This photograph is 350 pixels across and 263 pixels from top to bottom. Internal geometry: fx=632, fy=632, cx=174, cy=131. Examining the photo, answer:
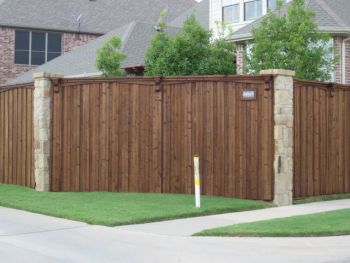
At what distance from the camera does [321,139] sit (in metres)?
15.4

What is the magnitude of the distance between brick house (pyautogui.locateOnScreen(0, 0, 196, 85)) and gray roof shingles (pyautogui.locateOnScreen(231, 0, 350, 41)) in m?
17.4

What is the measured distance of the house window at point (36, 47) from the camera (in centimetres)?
3822

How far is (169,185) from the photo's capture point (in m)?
15.2

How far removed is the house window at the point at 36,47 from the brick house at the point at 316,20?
13.7 m

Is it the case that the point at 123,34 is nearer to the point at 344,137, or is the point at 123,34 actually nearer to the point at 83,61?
the point at 83,61

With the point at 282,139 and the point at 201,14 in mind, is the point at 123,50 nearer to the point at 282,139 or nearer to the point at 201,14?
the point at 201,14

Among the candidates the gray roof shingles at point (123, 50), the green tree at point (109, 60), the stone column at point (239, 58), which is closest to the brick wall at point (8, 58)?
the gray roof shingles at point (123, 50)

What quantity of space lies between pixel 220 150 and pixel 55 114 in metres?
4.35

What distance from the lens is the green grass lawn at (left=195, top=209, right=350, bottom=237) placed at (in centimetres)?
1017

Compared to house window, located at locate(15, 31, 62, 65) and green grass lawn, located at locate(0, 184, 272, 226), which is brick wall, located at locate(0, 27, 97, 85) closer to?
house window, located at locate(15, 31, 62, 65)

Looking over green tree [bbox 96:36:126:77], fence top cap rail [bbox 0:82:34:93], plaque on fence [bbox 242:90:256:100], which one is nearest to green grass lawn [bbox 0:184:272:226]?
plaque on fence [bbox 242:90:256:100]

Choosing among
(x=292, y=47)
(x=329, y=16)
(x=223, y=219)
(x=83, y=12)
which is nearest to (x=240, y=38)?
(x=329, y=16)

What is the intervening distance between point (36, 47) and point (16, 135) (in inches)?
877

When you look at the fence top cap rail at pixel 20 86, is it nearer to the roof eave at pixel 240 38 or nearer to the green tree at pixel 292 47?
the green tree at pixel 292 47
